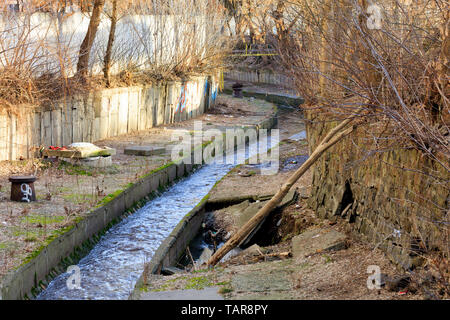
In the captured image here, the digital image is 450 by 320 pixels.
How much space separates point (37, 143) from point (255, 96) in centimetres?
1571

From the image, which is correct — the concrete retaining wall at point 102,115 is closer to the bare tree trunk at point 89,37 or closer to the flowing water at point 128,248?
the bare tree trunk at point 89,37

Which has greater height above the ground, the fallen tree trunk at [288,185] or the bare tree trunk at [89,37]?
the bare tree trunk at [89,37]

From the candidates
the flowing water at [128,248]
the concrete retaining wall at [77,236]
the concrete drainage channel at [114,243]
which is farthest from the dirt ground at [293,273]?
the concrete retaining wall at [77,236]

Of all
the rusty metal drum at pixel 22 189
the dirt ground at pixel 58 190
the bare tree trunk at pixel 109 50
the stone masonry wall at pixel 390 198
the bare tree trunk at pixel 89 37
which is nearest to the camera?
the stone masonry wall at pixel 390 198

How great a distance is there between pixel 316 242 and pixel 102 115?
387 inches

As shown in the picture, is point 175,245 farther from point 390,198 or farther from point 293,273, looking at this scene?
point 390,198

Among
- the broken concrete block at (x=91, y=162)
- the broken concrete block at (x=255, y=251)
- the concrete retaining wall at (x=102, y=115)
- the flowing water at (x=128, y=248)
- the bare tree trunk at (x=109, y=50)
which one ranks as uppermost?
the bare tree trunk at (x=109, y=50)

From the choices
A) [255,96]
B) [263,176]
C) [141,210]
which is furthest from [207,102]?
[141,210]

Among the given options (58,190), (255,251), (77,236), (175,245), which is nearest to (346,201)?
(255,251)

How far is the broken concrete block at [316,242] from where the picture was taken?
729 centimetres

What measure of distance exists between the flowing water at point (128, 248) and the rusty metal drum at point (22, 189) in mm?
1281

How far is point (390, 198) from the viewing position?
259 inches

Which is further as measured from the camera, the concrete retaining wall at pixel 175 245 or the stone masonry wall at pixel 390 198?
the concrete retaining wall at pixel 175 245

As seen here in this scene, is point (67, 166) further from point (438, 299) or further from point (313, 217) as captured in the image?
point (438, 299)
